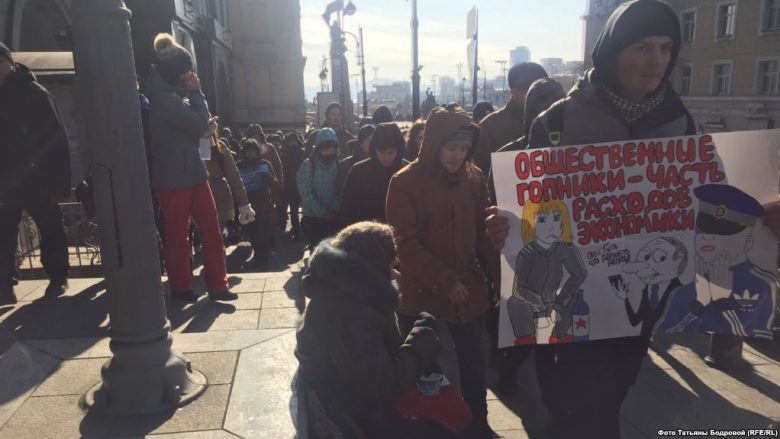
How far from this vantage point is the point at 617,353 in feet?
8.09

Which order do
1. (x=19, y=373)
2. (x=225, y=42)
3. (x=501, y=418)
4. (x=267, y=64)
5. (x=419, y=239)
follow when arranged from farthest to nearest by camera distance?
1. (x=267, y=64)
2. (x=225, y=42)
3. (x=501, y=418)
4. (x=419, y=239)
5. (x=19, y=373)

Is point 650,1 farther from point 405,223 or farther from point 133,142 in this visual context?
point 133,142

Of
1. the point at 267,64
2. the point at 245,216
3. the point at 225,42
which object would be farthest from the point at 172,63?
the point at 267,64

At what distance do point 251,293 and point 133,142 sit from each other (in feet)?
7.64

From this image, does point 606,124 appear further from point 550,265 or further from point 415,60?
point 415,60

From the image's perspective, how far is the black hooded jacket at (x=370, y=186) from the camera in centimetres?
430

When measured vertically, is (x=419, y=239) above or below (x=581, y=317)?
above

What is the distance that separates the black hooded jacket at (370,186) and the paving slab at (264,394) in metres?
1.21

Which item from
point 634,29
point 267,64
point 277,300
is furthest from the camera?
point 267,64

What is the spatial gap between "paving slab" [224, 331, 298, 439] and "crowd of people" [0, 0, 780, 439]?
7.5 inches

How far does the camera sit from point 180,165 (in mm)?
4211

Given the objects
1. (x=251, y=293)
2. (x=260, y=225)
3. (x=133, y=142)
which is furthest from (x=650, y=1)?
(x=260, y=225)

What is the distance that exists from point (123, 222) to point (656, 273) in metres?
2.34

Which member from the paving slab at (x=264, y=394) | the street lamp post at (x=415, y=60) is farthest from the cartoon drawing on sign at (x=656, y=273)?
the street lamp post at (x=415, y=60)
